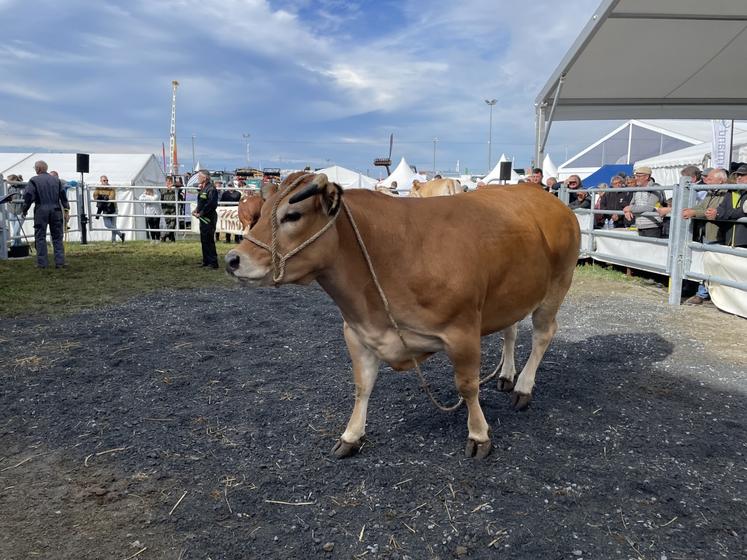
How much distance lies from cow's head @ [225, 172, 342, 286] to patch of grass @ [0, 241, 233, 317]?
4578 mm

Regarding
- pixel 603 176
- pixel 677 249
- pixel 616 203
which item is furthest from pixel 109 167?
pixel 677 249

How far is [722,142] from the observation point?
46.0 feet

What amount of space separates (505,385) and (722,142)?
13296 millimetres

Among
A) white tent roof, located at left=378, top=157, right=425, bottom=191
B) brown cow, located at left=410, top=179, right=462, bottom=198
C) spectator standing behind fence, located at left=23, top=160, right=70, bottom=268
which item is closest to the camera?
brown cow, located at left=410, top=179, right=462, bottom=198

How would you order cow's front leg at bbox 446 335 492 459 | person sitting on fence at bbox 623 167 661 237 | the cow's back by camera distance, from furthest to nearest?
person sitting on fence at bbox 623 167 661 237 < cow's front leg at bbox 446 335 492 459 < the cow's back

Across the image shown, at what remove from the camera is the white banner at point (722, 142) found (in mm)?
13926

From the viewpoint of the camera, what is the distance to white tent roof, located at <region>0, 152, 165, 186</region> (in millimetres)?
21625

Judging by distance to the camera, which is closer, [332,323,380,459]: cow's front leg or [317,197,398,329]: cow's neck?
[317,197,398,329]: cow's neck

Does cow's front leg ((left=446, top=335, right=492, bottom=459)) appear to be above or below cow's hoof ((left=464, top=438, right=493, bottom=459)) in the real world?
above

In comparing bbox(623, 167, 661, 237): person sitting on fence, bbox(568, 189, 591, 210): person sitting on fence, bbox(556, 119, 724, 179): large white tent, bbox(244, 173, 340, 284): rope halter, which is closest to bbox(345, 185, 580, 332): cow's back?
bbox(244, 173, 340, 284): rope halter

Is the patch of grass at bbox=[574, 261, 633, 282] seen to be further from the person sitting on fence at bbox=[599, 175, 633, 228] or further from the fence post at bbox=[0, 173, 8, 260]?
the fence post at bbox=[0, 173, 8, 260]

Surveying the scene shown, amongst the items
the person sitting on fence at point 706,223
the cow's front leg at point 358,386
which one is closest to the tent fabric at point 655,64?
the person sitting on fence at point 706,223

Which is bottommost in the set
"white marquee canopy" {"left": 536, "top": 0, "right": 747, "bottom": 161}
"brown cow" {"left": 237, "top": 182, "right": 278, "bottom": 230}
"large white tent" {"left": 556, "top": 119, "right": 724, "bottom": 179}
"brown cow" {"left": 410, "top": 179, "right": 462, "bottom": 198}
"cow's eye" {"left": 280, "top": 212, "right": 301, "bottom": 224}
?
"cow's eye" {"left": 280, "top": 212, "right": 301, "bottom": 224}

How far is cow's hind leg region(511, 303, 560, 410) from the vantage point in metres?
3.96
